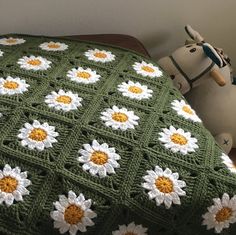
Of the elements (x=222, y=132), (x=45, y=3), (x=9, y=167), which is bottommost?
(x=222, y=132)

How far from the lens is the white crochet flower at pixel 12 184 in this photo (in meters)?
0.74

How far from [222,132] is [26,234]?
777 mm

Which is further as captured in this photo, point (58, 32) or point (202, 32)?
point (202, 32)

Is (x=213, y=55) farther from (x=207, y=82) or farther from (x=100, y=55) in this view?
(x=100, y=55)

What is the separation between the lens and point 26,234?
74 centimetres

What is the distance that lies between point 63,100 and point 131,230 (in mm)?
325

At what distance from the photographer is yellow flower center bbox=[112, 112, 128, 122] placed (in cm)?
87

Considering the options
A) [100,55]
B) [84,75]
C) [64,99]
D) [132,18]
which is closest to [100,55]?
[100,55]

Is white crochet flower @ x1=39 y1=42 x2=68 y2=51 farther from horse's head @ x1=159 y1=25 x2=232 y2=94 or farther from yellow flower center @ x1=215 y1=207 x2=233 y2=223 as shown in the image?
yellow flower center @ x1=215 y1=207 x2=233 y2=223

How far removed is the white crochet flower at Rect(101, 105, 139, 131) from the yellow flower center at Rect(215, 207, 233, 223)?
0.25m

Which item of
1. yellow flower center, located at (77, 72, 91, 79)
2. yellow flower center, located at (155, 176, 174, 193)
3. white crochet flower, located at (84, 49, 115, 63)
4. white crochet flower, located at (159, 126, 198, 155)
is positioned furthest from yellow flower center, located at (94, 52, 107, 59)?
yellow flower center, located at (155, 176, 174, 193)

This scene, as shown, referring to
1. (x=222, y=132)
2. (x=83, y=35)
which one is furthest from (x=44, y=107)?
(x=222, y=132)

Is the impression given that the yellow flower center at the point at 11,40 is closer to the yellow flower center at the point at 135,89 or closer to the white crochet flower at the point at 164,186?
the yellow flower center at the point at 135,89

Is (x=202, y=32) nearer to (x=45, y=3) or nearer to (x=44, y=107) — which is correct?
(x=45, y=3)
